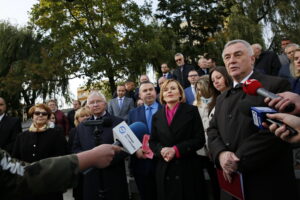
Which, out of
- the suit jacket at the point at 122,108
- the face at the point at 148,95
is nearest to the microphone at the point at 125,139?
the face at the point at 148,95

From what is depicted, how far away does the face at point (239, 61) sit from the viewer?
118 inches

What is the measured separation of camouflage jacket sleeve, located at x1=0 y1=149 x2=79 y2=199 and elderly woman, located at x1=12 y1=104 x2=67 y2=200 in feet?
9.75

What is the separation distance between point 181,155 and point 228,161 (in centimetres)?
91

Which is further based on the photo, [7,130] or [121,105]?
[121,105]

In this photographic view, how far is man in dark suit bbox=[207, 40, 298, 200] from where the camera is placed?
8.38ft

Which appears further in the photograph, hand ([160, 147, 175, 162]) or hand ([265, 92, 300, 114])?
hand ([160, 147, 175, 162])

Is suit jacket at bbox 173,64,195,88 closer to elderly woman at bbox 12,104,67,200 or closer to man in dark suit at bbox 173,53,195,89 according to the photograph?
man in dark suit at bbox 173,53,195,89

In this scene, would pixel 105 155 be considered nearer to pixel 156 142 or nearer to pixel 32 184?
pixel 32 184

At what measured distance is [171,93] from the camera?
4.02 metres

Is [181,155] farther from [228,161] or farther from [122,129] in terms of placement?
[122,129]

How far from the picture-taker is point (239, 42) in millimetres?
3137

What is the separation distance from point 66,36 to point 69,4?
7.63 ft

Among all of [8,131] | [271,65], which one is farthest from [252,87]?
[271,65]

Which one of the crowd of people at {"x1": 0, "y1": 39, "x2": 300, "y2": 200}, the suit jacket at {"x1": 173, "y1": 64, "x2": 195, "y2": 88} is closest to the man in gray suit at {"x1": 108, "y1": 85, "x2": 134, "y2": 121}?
the crowd of people at {"x1": 0, "y1": 39, "x2": 300, "y2": 200}
